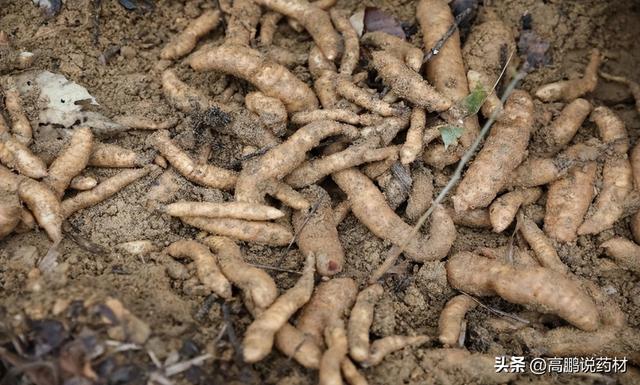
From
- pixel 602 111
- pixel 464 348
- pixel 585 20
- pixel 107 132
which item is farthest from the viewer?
pixel 585 20

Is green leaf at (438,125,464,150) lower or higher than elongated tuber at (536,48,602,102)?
lower

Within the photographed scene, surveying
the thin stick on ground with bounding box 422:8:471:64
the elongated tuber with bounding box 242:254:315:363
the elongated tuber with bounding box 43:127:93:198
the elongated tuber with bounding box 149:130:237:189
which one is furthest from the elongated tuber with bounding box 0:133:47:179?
the thin stick on ground with bounding box 422:8:471:64

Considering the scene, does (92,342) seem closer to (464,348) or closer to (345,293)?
(345,293)

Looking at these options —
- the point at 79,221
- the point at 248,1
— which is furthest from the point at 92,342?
the point at 248,1

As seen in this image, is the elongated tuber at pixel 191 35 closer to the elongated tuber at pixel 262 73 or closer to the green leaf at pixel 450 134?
the elongated tuber at pixel 262 73

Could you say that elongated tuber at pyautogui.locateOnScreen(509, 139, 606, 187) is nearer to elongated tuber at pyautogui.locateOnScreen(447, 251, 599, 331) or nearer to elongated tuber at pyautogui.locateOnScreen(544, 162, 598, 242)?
elongated tuber at pyautogui.locateOnScreen(544, 162, 598, 242)

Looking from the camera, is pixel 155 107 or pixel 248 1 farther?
pixel 248 1

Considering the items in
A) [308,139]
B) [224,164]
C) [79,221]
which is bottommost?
[79,221]
